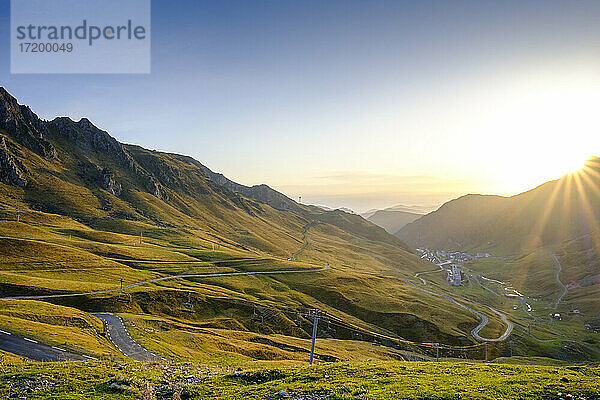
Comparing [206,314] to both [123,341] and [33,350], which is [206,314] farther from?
[33,350]

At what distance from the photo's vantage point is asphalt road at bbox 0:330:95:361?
4516 cm

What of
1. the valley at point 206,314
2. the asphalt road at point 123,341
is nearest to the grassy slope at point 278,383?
the valley at point 206,314

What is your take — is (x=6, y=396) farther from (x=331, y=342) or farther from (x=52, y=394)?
(x=331, y=342)

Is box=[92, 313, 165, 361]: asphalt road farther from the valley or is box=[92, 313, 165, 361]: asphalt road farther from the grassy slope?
the grassy slope

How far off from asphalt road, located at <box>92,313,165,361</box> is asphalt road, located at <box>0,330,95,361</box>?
10.3m

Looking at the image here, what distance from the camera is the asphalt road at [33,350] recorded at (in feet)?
148

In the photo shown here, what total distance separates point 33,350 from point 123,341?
17.6m

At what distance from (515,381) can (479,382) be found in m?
3.43

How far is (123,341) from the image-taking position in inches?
2496

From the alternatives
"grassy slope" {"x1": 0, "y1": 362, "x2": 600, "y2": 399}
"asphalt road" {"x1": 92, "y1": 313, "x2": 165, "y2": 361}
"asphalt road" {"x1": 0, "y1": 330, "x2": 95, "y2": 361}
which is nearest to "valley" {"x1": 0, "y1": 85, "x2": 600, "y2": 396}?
"asphalt road" {"x1": 0, "y1": 330, "x2": 95, "y2": 361}

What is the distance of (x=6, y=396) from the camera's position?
84.0ft

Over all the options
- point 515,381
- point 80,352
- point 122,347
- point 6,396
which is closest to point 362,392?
point 515,381

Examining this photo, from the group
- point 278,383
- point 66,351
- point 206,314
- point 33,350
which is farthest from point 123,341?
point 206,314

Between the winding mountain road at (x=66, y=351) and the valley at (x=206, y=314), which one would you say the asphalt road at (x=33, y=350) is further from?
the valley at (x=206, y=314)
